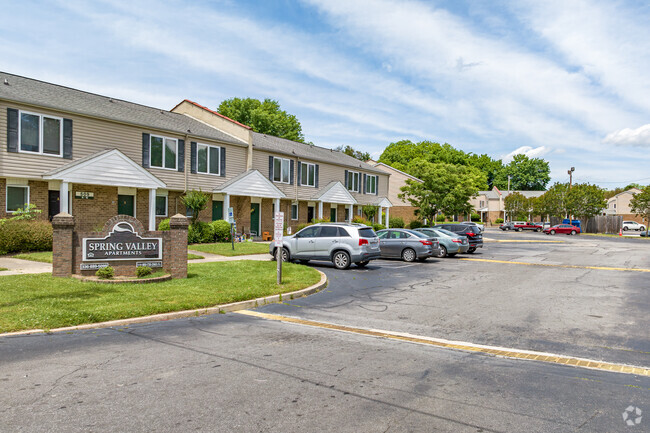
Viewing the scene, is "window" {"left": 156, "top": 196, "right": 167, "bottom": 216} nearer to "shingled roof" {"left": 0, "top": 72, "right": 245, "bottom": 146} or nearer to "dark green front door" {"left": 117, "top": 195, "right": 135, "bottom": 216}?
"dark green front door" {"left": 117, "top": 195, "right": 135, "bottom": 216}

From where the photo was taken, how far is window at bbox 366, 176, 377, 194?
43.8 meters

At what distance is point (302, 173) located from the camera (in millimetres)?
34844

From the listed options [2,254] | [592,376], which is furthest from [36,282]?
[592,376]

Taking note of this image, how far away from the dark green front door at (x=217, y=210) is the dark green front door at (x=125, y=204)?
524 cm

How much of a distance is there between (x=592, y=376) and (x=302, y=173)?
1181 inches

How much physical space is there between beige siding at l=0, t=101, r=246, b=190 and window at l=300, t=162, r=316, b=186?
21.8 ft

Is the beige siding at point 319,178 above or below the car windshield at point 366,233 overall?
above

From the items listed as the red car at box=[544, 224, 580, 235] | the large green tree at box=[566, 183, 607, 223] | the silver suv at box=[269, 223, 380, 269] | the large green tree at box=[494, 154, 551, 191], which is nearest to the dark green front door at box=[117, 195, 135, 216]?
the silver suv at box=[269, 223, 380, 269]

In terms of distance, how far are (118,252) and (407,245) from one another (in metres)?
12.3

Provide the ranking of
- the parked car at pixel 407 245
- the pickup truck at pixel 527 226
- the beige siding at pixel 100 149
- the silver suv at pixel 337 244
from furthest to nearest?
the pickup truck at pixel 527 226 < the parked car at pixel 407 245 < the beige siding at pixel 100 149 < the silver suv at pixel 337 244

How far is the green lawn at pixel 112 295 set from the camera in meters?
7.96

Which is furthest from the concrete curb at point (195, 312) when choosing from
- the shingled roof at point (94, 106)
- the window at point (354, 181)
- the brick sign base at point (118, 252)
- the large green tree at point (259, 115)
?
the large green tree at point (259, 115)

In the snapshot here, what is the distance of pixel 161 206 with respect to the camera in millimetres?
25297

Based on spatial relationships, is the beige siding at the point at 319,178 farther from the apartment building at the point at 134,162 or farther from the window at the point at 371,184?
the window at the point at 371,184
